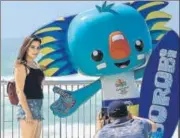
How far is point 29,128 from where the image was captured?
5273 millimetres

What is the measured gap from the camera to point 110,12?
5.73 m

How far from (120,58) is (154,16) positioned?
0.74 meters

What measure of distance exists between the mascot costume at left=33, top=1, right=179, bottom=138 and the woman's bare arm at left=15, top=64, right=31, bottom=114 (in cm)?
73

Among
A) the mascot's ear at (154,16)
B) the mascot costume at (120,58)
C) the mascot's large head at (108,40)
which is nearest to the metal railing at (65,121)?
the mascot costume at (120,58)

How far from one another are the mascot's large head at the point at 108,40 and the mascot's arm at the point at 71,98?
22cm

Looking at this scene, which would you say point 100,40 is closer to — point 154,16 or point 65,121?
point 154,16

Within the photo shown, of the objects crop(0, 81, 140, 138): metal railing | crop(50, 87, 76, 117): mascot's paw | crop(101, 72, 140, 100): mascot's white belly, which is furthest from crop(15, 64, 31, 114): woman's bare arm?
crop(0, 81, 140, 138): metal railing

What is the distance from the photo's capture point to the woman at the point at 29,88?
516 centimetres

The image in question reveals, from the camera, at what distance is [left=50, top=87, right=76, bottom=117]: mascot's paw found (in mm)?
5863

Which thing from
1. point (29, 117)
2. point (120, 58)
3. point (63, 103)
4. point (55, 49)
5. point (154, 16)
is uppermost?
point (154, 16)

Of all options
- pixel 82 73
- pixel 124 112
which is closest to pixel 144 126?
pixel 124 112

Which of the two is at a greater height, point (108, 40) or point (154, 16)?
point (154, 16)

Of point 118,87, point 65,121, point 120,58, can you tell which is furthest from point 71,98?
point 65,121

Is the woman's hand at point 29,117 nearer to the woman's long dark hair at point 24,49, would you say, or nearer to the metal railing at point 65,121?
the woman's long dark hair at point 24,49
